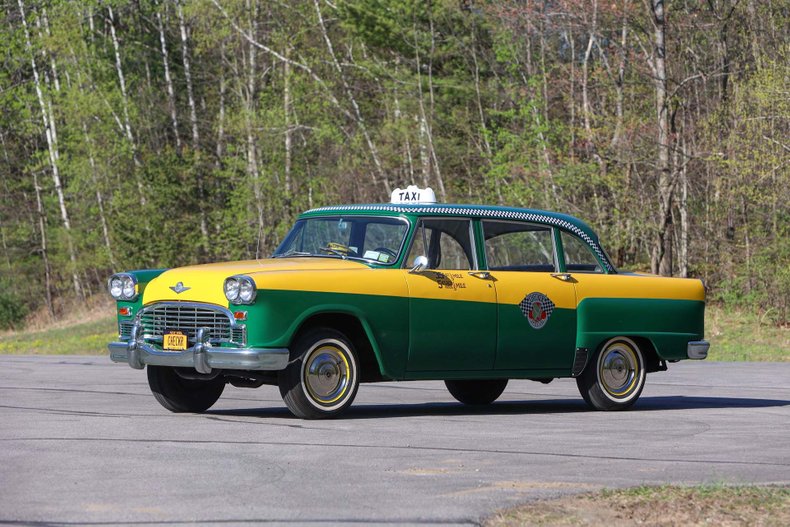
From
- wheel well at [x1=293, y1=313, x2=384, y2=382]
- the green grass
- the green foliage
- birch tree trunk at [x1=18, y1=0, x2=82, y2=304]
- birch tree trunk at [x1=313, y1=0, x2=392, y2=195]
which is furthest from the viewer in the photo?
birch tree trunk at [x1=18, y1=0, x2=82, y2=304]

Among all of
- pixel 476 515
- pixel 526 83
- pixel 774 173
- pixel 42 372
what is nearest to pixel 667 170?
pixel 774 173

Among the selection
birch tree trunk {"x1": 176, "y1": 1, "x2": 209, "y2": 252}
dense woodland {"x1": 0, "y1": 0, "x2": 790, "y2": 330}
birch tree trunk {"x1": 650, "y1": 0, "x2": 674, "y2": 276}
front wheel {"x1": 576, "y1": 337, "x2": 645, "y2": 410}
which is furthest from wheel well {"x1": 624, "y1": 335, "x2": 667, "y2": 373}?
birch tree trunk {"x1": 176, "y1": 1, "x2": 209, "y2": 252}

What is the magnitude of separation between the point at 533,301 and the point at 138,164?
1505 inches

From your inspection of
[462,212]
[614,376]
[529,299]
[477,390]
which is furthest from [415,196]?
[614,376]

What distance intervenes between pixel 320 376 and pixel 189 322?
119 centimetres

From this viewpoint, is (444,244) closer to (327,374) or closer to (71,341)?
(327,374)

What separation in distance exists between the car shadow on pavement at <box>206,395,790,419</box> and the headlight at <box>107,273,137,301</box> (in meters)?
1.30

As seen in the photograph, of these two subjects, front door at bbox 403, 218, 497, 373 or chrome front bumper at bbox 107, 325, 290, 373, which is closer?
chrome front bumper at bbox 107, 325, 290, 373

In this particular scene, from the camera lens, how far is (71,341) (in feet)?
107

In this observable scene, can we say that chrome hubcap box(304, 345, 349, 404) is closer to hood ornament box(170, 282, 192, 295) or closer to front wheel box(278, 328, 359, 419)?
front wheel box(278, 328, 359, 419)

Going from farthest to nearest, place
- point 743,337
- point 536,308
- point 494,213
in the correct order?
1. point 743,337
2. point 494,213
3. point 536,308

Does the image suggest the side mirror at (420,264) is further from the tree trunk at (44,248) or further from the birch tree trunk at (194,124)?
the tree trunk at (44,248)

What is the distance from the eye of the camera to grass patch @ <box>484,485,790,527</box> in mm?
6477

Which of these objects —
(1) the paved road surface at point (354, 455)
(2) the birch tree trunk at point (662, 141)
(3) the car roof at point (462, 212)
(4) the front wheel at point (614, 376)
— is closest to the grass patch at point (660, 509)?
(1) the paved road surface at point (354, 455)
